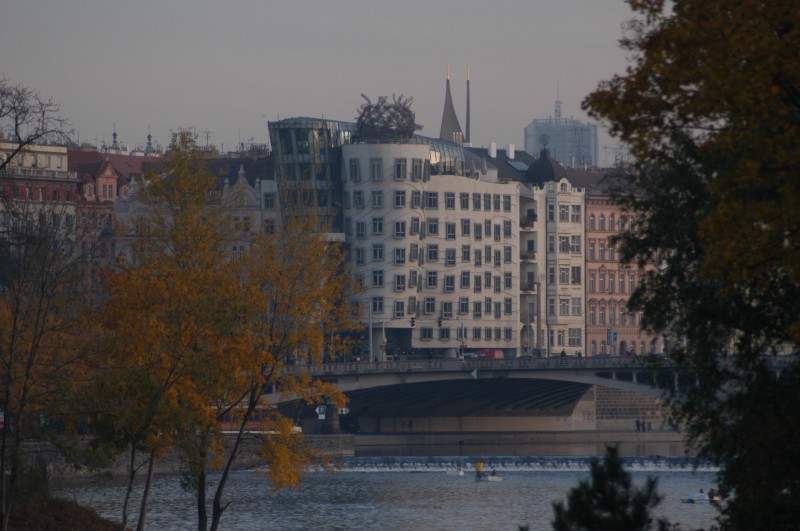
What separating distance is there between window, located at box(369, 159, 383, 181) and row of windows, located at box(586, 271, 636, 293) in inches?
1078

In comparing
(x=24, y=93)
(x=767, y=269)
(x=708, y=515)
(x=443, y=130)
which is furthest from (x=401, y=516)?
(x=443, y=130)

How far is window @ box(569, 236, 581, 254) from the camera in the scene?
15088cm

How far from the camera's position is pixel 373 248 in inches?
5310

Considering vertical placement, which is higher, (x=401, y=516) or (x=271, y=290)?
(x=271, y=290)

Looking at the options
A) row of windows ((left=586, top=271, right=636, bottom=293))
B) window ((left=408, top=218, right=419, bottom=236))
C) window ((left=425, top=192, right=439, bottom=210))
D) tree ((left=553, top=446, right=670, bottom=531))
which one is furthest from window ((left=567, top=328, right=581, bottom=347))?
tree ((left=553, top=446, right=670, bottom=531))

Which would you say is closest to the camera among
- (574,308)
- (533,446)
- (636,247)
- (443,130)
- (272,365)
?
(636,247)

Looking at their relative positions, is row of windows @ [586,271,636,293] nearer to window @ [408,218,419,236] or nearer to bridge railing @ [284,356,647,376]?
window @ [408,218,419,236]

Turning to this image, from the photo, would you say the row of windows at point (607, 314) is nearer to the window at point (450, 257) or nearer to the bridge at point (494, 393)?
the window at point (450, 257)

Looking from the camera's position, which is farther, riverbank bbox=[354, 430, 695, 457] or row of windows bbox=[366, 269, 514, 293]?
row of windows bbox=[366, 269, 514, 293]

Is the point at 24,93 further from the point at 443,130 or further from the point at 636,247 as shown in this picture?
the point at 443,130

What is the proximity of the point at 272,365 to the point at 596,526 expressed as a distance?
26.3 m

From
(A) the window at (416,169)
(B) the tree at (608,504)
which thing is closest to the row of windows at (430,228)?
(A) the window at (416,169)

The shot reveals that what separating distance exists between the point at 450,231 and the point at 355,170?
9951mm

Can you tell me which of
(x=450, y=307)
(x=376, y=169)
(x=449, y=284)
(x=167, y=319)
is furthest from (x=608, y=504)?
(x=449, y=284)
